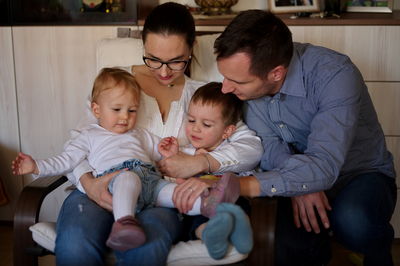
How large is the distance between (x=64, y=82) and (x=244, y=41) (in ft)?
4.20

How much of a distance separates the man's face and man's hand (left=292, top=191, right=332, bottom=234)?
37 cm

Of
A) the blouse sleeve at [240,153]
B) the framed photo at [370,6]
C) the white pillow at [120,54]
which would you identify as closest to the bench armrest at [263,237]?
the blouse sleeve at [240,153]

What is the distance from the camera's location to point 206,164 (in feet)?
5.78

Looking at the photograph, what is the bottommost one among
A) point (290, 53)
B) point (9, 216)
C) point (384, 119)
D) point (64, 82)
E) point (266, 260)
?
point (9, 216)

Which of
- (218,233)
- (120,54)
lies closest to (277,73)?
(218,233)

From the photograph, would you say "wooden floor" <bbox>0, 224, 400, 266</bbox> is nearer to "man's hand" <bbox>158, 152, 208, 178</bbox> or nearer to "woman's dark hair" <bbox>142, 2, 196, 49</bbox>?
"man's hand" <bbox>158, 152, 208, 178</bbox>

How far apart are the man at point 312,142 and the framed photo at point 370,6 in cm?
101

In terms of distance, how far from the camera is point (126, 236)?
4.56 feet

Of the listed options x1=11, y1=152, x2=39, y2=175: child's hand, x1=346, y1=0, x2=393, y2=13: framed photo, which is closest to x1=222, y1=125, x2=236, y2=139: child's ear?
x1=11, y1=152, x2=39, y2=175: child's hand

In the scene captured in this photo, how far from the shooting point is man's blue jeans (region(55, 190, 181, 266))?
146 centimetres

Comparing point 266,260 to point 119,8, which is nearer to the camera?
point 266,260

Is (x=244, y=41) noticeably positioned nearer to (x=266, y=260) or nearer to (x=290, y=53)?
(x=290, y=53)

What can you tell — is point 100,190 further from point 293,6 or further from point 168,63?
point 293,6

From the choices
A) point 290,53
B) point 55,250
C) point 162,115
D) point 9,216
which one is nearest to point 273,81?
point 290,53
